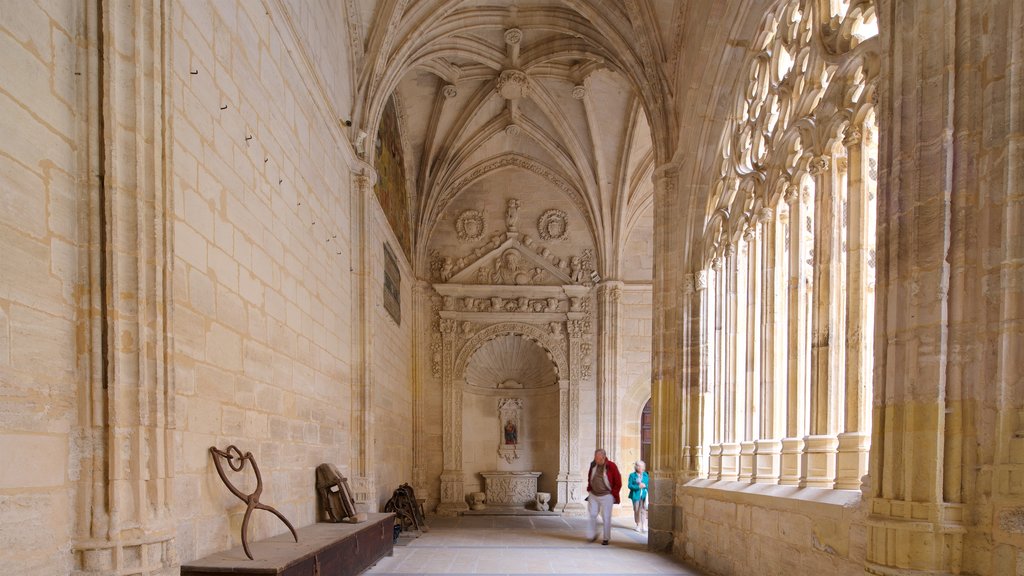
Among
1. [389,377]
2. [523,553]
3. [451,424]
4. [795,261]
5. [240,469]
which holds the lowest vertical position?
[523,553]

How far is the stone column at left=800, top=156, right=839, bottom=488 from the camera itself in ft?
17.5

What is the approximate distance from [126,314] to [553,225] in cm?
1333

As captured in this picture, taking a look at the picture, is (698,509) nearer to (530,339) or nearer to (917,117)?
(917,117)

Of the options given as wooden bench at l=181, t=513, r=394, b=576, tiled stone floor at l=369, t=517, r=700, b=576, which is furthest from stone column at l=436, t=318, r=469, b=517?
wooden bench at l=181, t=513, r=394, b=576

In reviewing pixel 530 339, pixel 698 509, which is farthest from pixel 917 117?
A: pixel 530 339

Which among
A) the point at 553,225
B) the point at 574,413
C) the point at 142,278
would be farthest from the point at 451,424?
the point at 142,278

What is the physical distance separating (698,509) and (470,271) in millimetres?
9075

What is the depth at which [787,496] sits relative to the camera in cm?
554

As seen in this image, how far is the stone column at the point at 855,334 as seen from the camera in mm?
4863

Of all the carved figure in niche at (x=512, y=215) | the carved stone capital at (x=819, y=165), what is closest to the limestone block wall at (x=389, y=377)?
the carved figure in niche at (x=512, y=215)

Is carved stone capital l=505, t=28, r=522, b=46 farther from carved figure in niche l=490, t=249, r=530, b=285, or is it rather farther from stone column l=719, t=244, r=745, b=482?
stone column l=719, t=244, r=745, b=482

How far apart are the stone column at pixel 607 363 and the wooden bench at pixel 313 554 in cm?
801

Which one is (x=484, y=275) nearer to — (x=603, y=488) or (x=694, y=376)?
(x=603, y=488)

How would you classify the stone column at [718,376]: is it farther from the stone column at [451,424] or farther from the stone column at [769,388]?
the stone column at [451,424]
